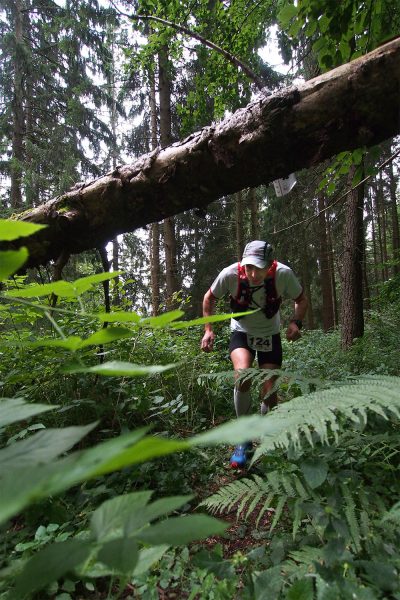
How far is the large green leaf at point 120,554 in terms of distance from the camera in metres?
0.40

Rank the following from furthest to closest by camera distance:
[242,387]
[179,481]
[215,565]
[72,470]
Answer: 1. [242,387]
2. [179,481]
3. [215,565]
4. [72,470]

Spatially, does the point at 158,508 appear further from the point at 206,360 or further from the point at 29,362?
the point at 206,360

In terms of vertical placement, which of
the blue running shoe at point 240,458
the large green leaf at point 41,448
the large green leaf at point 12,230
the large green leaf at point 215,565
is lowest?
the blue running shoe at point 240,458

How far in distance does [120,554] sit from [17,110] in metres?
17.0

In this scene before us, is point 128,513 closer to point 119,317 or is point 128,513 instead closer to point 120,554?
point 120,554

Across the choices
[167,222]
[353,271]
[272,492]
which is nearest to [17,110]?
[167,222]

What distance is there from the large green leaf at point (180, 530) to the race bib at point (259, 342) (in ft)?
10.8

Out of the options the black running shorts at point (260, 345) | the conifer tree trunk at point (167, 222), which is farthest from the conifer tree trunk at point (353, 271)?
the conifer tree trunk at point (167, 222)

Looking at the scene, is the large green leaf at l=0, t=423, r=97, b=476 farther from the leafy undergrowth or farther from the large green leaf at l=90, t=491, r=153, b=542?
the large green leaf at l=90, t=491, r=153, b=542

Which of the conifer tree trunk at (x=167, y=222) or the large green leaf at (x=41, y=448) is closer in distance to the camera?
the large green leaf at (x=41, y=448)

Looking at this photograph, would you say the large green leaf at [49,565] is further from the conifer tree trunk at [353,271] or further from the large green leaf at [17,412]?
the conifer tree trunk at [353,271]

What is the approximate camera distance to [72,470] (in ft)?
0.95

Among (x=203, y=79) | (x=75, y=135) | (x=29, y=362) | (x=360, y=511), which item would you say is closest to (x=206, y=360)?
(x=29, y=362)

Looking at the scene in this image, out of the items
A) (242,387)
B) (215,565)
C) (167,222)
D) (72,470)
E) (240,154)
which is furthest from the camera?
(167,222)
